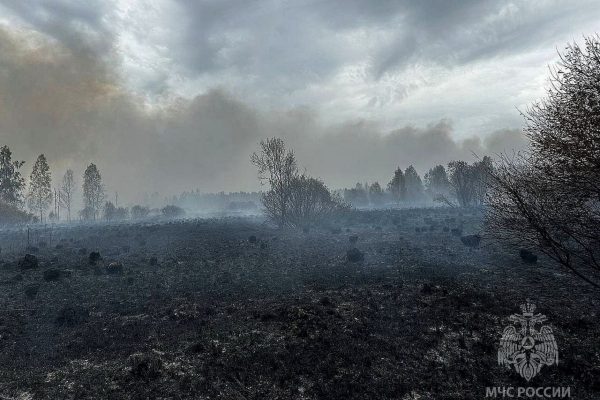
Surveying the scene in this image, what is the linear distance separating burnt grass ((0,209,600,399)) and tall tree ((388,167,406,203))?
91.4 m

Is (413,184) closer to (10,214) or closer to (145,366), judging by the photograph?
(10,214)

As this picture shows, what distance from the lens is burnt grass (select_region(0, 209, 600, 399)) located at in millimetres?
10695

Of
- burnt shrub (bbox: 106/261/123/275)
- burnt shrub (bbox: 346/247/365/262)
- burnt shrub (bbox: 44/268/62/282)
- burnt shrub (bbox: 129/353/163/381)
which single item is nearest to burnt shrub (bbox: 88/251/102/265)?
burnt shrub (bbox: 106/261/123/275)

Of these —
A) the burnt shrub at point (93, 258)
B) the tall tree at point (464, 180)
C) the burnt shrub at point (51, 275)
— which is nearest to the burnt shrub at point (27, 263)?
the burnt shrub at point (93, 258)

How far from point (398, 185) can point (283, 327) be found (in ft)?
368

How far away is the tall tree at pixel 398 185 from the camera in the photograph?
11719cm

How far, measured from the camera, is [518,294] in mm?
17594

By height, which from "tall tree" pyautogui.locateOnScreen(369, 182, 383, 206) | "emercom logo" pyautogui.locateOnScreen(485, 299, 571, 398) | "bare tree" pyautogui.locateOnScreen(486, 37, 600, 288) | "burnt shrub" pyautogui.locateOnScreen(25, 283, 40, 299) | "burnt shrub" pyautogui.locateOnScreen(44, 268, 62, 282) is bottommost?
"emercom logo" pyautogui.locateOnScreen(485, 299, 571, 398)

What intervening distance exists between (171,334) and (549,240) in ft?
49.9

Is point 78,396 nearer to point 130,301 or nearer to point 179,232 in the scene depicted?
point 130,301

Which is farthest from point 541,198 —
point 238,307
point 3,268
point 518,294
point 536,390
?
point 3,268

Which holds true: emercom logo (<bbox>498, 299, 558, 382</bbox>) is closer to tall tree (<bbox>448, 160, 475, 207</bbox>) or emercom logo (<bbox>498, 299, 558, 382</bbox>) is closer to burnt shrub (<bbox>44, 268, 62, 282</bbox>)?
burnt shrub (<bbox>44, 268, 62, 282</bbox>)

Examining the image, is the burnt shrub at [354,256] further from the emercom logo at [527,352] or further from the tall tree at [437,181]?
the tall tree at [437,181]

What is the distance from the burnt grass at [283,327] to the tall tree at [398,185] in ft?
300
